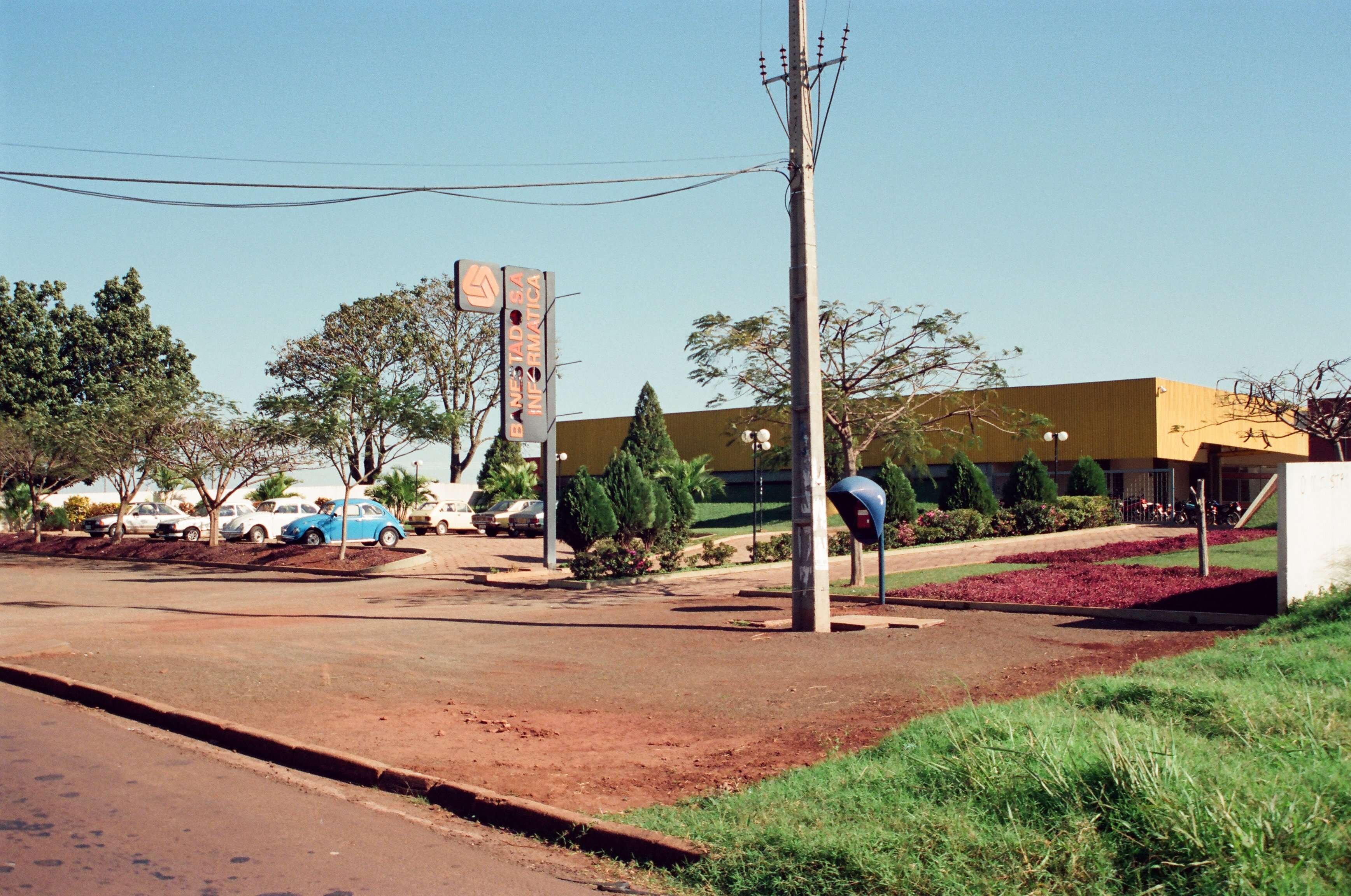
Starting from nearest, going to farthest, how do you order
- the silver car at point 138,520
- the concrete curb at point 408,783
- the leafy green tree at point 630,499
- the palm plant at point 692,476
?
the concrete curb at point 408,783, the leafy green tree at point 630,499, the palm plant at point 692,476, the silver car at point 138,520

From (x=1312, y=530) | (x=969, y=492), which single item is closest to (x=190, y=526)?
(x=969, y=492)

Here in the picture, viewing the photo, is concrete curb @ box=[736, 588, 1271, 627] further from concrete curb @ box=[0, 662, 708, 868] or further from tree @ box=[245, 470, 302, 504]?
tree @ box=[245, 470, 302, 504]

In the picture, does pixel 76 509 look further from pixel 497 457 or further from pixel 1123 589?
pixel 1123 589

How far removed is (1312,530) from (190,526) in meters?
39.8

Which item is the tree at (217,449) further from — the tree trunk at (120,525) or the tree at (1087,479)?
the tree at (1087,479)

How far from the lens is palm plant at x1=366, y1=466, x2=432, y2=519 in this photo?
51469mm

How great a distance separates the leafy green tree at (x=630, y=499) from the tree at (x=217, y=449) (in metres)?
9.66

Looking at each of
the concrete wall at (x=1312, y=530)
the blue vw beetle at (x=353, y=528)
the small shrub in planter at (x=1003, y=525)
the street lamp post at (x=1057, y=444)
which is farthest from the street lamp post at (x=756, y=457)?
the concrete wall at (x=1312, y=530)

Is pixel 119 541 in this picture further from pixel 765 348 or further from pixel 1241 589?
pixel 1241 589

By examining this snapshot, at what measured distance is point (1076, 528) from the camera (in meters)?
34.5

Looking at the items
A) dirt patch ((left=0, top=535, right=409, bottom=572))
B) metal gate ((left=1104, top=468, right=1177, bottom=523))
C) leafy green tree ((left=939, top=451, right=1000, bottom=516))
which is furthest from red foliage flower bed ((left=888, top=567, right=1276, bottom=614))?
metal gate ((left=1104, top=468, right=1177, bottom=523))

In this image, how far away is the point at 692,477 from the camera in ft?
143

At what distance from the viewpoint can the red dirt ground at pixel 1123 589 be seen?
14.1 metres

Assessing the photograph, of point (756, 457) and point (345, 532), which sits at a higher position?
point (756, 457)
